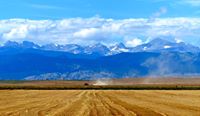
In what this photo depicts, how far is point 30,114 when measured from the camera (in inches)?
1428

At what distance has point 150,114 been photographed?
37.3 m

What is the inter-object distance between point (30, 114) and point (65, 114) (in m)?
2.39

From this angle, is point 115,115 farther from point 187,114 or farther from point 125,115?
point 187,114

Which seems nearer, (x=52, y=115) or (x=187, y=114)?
(x=52, y=115)

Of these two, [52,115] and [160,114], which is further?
[160,114]

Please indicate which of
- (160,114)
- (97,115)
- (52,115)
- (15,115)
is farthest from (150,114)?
(15,115)

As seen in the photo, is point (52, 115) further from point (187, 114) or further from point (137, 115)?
point (187, 114)

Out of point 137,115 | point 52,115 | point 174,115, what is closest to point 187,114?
point 174,115

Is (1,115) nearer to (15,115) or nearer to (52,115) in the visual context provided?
(15,115)

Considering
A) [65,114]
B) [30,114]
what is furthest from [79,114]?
[30,114]

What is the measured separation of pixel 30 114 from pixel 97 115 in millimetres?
4646

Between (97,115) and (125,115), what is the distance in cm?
194

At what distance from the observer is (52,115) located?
34.9m

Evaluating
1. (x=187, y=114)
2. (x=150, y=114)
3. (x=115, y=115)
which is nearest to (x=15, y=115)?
(x=115, y=115)
